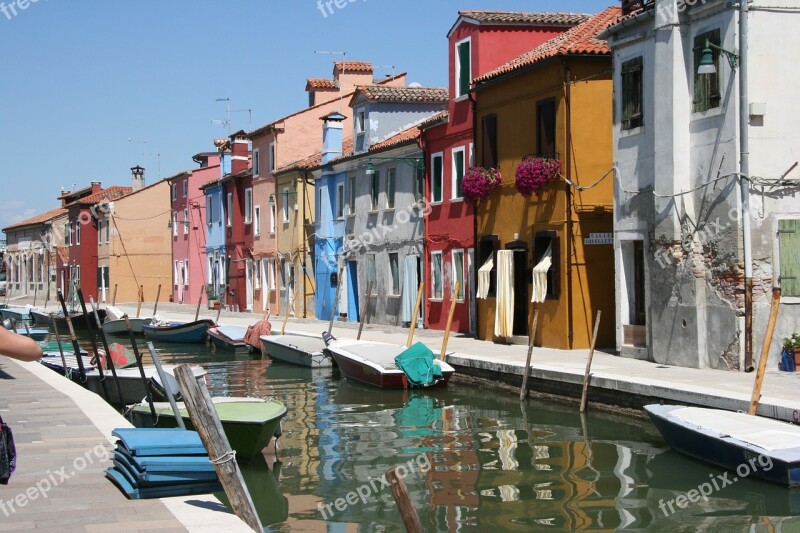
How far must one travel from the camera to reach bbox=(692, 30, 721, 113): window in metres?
19.8

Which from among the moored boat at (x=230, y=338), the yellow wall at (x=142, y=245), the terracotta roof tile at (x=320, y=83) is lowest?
the moored boat at (x=230, y=338)

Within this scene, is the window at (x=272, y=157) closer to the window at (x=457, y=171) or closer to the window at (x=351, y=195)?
the window at (x=351, y=195)

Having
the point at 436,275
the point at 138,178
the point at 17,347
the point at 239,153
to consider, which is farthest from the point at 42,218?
the point at 17,347

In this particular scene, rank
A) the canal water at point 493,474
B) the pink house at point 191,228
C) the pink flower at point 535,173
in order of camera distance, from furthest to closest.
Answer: the pink house at point 191,228
the pink flower at point 535,173
the canal water at point 493,474

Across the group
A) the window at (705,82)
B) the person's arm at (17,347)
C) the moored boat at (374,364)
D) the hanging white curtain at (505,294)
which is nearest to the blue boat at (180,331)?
the moored boat at (374,364)

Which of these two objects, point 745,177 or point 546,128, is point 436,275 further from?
point 745,177

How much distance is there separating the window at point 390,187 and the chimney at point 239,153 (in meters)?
18.4

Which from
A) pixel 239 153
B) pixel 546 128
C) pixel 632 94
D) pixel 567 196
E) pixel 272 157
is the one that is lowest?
pixel 567 196

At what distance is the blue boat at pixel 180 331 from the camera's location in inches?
1516

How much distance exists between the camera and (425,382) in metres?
22.9

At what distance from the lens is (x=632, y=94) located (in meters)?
22.7

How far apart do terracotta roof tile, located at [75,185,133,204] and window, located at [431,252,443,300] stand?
3916cm

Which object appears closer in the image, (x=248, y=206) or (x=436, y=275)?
(x=436, y=275)

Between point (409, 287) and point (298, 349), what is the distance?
7089 mm
